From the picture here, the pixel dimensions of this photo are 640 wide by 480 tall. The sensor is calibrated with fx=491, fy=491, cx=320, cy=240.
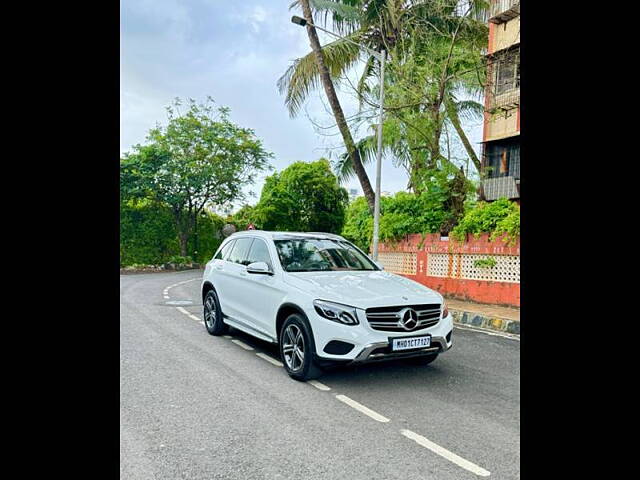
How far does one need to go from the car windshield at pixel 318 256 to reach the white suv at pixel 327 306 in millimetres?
12

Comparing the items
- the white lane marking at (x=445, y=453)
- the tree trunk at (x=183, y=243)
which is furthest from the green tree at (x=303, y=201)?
the white lane marking at (x=445, y=453)

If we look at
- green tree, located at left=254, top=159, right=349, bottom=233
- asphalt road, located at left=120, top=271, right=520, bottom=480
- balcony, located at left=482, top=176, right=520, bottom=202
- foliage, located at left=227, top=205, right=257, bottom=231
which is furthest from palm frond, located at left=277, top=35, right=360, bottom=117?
asphalt road, located at left=120, top=271, right=520, bottom=480

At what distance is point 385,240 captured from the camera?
1473 centimetres

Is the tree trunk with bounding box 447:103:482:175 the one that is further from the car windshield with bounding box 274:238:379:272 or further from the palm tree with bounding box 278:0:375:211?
the car windshield with bounding box 274:238:379:272

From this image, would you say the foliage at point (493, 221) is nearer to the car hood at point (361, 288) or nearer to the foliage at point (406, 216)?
the foliage at point (406, 216)

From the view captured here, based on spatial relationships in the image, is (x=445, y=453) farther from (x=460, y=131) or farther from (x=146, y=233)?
(x=146, y=233)

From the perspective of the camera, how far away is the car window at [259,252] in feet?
20.8

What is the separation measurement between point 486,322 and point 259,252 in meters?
4.99

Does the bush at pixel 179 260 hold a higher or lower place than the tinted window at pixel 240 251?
lower

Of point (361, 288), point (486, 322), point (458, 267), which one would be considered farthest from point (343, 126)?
point (361, 288)
